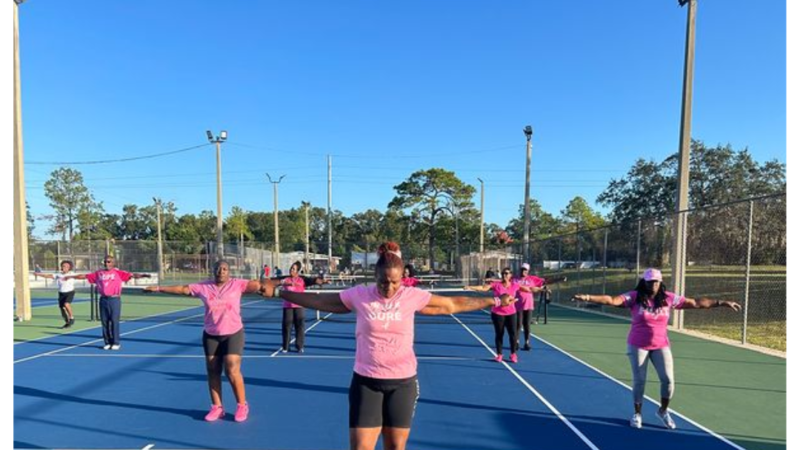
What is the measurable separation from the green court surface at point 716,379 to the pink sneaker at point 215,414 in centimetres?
634

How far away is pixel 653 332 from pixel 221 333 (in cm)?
546

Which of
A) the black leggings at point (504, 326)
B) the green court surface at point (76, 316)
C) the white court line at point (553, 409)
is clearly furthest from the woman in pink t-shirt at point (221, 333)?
the green court surface at point (76, 316)

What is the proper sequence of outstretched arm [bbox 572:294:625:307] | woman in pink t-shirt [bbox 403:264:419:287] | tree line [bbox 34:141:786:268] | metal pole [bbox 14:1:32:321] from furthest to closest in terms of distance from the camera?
tree line [bbox 34:141:786:268]
metal pole [bbox 14:1:32:321]
woman in pink t-shirt [bbox 403:264:419:287]
outstretched arm [bbox 572:294:625:307]

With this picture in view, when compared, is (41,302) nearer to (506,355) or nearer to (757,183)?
(506,355)

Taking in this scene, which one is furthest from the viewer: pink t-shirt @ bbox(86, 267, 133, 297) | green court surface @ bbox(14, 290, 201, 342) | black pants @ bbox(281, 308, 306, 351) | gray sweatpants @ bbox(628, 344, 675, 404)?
green court surface @ bbox(14, 290, 201, 342)

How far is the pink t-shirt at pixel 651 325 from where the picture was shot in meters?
6.22

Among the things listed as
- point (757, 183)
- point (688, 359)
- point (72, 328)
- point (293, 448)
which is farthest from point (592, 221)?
point (293, 448)

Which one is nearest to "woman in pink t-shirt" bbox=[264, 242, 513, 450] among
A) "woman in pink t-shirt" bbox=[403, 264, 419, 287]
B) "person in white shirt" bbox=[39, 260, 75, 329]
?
"woman in pink t-shirt" bbox=[403, 264, 419, 287]

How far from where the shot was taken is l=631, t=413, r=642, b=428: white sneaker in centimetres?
629

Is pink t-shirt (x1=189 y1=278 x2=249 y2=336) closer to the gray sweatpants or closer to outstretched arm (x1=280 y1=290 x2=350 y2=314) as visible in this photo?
outstretched arm (x1=280 y1=290 x2=350 y2=314)

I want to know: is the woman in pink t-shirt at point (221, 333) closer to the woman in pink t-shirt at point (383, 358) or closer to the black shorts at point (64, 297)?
the woman in pink t-shirt at point (383, 358)

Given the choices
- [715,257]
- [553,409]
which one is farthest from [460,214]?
[553,409]

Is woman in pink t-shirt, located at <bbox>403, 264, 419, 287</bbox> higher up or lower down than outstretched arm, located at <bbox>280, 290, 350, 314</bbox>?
lower down

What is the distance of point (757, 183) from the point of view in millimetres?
32781
